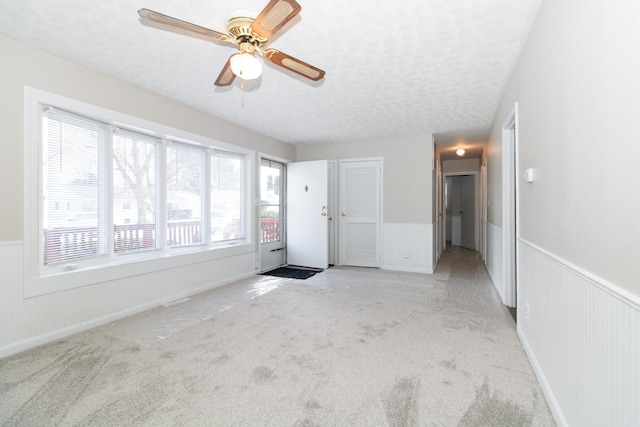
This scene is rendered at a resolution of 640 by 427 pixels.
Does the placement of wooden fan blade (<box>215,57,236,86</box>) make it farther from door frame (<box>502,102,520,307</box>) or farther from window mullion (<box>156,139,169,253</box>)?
door frame (<box>502,102,520,307</box>)

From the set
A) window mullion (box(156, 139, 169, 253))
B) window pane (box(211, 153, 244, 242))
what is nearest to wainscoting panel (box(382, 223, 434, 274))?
window pane (box(211, 153, 244, 242))

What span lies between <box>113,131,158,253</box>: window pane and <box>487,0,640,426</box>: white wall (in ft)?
11.8

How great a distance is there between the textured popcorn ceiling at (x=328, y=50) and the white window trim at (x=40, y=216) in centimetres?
38

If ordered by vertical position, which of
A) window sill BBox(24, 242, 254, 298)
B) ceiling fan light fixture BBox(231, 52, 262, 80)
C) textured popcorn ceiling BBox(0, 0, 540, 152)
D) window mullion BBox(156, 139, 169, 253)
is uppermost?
textured popcorn ceiling BBox(0, 0, 540, 152)

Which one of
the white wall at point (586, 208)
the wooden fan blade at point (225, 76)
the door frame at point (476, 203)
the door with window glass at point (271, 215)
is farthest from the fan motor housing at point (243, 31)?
the door frame at point (476, 203)

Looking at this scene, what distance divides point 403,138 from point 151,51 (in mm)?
3878

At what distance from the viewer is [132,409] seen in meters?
1.54

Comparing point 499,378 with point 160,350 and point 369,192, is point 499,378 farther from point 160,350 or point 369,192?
point 369,192

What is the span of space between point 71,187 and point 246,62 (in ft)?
6.82

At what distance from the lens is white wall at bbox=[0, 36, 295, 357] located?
2.11 metres

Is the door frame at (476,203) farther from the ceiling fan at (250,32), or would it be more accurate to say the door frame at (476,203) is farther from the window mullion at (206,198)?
the ceiling fan at (250,32)

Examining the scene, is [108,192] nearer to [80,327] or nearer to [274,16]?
[80,327]

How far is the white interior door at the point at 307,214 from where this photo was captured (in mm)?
5133

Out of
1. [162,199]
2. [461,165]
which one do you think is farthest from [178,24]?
[461,165]
